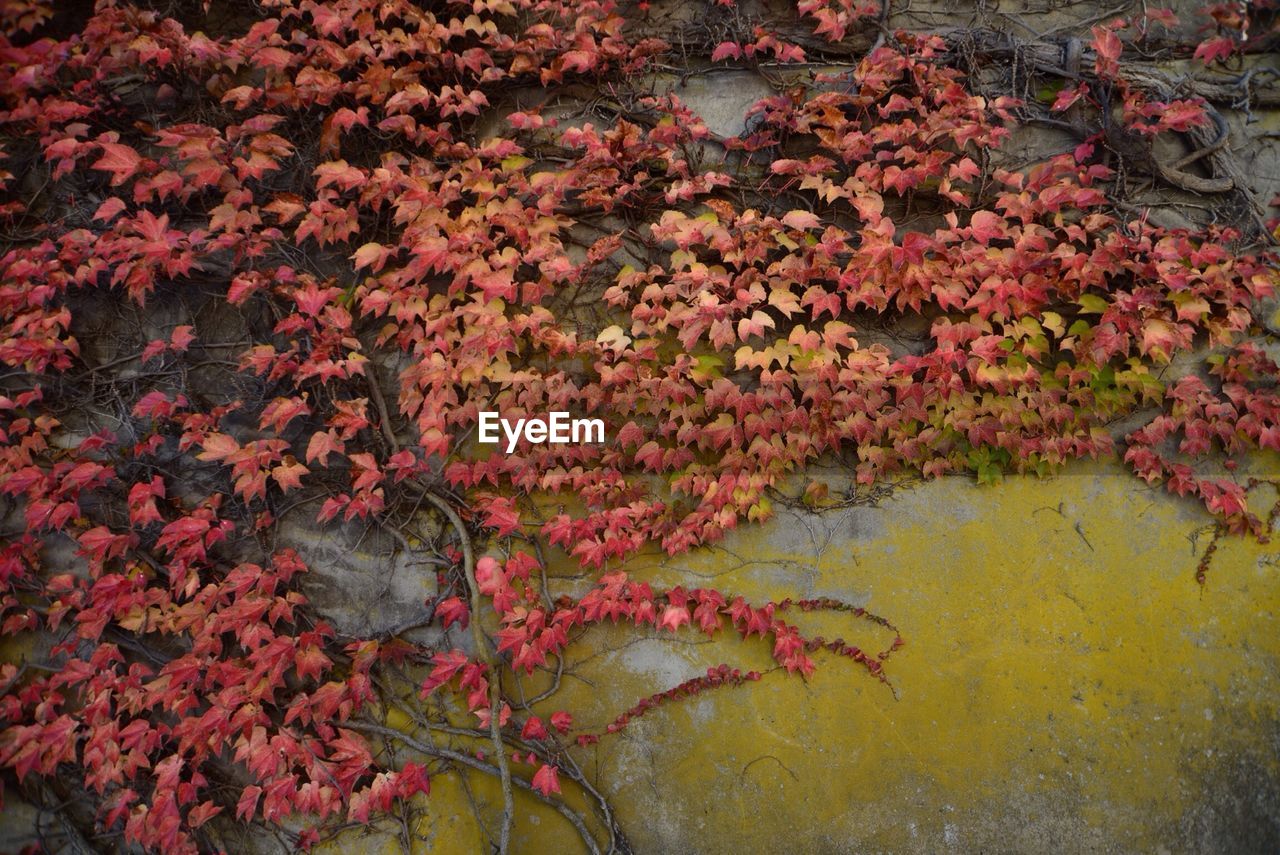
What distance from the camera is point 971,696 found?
2.89 metres

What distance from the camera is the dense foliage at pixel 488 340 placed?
291 cm

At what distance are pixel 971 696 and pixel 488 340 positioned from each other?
239cm

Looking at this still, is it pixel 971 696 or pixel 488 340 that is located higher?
pixel 488 340

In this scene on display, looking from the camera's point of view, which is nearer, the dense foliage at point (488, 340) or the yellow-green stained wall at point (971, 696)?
the yellow-green stained wall at point (971, 696)

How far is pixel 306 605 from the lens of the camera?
3.03m

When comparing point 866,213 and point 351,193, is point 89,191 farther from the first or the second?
point 866,213

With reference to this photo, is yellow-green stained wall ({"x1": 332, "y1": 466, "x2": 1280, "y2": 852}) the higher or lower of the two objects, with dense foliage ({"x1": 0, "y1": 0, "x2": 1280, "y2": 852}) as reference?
lower

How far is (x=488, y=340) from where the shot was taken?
2953mm

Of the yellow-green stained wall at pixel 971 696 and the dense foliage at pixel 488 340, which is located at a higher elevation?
the dense foliage at pixel 488 340

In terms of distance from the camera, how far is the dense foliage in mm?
2914

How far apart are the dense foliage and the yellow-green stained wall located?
0.13 meters

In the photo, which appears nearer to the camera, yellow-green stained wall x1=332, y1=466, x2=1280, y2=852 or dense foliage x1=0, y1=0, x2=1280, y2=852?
yellow-green stained wall x1=332, y1=466, x2=1280, y2=852

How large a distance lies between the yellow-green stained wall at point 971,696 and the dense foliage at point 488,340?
5.1 inches

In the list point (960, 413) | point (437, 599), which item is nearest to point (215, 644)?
point (437, 599)
